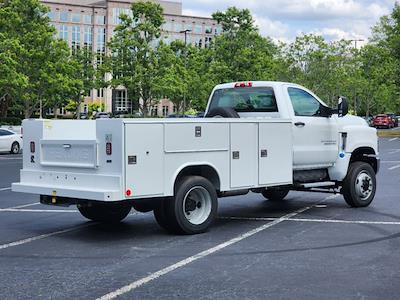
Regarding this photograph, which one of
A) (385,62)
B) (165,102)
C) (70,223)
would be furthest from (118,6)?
(70,223)

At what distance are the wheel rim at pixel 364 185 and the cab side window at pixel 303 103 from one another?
1.55m

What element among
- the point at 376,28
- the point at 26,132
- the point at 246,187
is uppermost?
the point at 376,28

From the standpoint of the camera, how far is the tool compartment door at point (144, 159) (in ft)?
26.8

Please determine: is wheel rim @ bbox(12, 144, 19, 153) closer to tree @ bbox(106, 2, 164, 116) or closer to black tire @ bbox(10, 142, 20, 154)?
black tire @ bbox(10, 142, 20, 154)

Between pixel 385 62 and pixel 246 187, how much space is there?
37562mm

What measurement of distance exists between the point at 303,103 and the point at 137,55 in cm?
3986

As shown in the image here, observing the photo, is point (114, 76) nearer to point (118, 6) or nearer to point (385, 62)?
point (385, 62)

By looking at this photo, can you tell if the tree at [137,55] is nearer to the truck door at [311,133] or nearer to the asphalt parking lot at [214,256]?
the asphalt parking lot at [214,256]

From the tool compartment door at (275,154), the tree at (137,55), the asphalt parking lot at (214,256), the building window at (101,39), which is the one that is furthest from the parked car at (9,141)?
the building window at (101,39)

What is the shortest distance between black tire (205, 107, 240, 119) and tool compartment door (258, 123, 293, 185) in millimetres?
894

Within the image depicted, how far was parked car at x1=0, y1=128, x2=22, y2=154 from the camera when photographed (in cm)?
2941

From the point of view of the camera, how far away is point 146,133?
825 centimetres

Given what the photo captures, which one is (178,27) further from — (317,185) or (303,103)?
(317,185)

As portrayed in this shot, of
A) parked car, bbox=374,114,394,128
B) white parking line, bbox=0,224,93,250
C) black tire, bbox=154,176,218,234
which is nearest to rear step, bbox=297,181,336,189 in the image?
black tire, bbox=154,176,218,234
